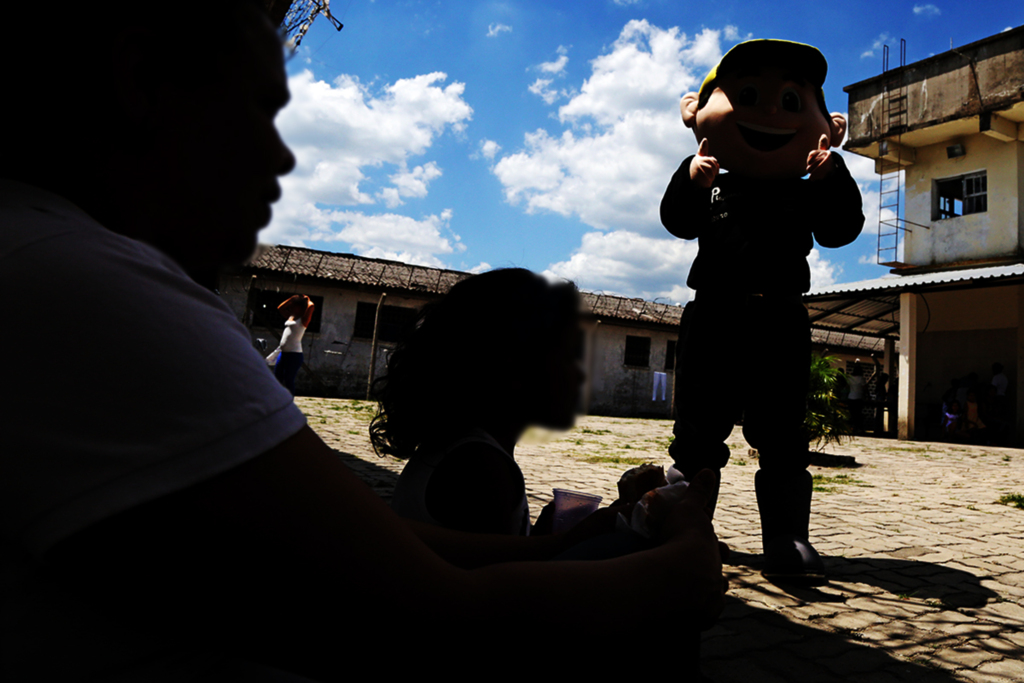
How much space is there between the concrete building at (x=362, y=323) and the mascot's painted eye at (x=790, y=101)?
1456cm

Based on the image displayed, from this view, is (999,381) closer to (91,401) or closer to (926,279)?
(926,279)

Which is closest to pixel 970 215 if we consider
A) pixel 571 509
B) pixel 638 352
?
pixel 638 352

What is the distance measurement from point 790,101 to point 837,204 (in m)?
0.57

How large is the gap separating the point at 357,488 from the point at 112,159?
43 cm

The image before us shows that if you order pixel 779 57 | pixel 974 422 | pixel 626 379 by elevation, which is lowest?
pixel 974 422

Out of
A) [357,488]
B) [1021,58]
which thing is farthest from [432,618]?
[1021,58]

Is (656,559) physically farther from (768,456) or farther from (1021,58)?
(1021,58)

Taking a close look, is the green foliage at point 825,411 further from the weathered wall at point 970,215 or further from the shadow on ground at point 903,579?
the weathered wall at point 970,215

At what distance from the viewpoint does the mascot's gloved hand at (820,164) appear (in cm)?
299

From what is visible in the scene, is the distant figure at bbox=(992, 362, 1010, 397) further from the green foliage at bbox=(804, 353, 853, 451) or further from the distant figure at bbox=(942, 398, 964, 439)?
the green foliage at bbox=(804, 353, 853, 451)

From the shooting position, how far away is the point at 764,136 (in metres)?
3.16

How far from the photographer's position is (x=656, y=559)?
76cm

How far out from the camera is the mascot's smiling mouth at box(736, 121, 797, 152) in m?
3.12

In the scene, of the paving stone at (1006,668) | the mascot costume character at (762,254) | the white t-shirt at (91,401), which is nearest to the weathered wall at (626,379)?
the mascot costume character at (762,254)
